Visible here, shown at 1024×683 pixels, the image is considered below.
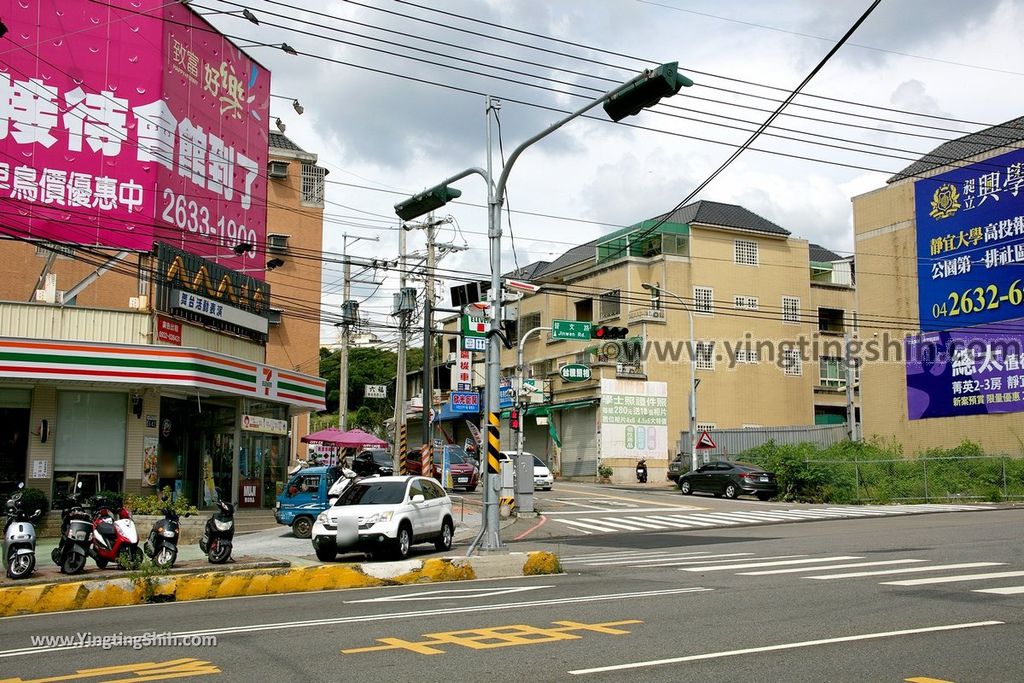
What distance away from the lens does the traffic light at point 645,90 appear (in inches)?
552

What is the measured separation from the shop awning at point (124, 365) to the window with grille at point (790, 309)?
128ft

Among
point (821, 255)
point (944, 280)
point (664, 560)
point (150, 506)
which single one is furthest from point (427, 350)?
point (821, 255)

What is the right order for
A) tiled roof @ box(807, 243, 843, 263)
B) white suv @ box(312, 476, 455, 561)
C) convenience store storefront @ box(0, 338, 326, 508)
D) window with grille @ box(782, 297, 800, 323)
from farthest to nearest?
1. tiled roof @ box(807, 243, 843, 263)
2. window with grille @ box(782, 297, 800, 323)
3. convenience store storefront @ box(0, 338, 326, 508)
4. white suv @ box(312, 476, 455, 561)

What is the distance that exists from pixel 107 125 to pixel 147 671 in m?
23.7

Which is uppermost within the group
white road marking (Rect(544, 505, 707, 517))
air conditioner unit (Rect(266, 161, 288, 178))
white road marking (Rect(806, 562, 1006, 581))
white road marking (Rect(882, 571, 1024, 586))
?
air conditioner unit (Rect(266, 161, 288, 178))

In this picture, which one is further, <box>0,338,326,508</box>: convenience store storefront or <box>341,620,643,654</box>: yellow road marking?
<box>0,338,326,508</box>: convenience store storefront

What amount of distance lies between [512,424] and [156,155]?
13.4 m

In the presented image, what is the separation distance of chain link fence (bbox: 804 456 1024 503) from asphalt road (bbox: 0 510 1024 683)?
19222mm

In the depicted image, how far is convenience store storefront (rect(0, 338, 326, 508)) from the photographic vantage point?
23797mm

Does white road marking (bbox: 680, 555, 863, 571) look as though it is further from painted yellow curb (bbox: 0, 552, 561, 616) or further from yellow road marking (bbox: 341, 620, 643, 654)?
yellow road marking (bbox: 341, 620, 643, 654)

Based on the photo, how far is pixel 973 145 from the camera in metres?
40.7

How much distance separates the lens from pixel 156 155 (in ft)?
93.5

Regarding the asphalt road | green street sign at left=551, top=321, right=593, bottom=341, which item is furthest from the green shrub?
green street sign at left=551, top=321, right=593, bottom=341

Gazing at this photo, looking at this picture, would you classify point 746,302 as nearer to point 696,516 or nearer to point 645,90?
point 696,516
